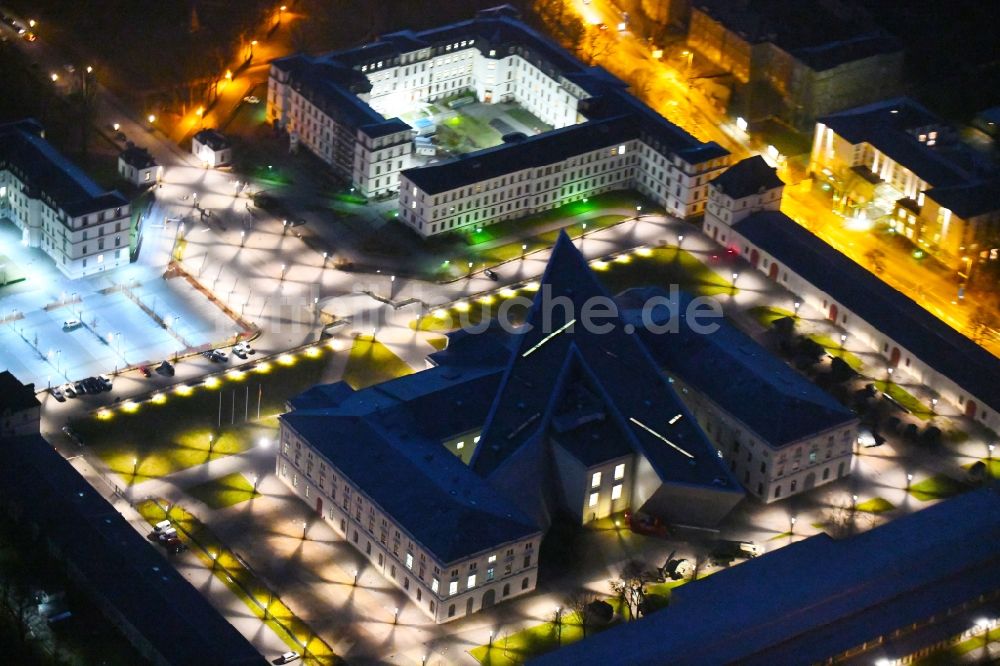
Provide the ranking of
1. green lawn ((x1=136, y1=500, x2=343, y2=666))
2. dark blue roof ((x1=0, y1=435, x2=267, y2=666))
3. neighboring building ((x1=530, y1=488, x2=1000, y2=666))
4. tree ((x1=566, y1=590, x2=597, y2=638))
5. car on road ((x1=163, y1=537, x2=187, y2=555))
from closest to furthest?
dark blue roof ((x1=0, y1=435, x2=267, y2=666)) → neighboring building ((x1=530, y1=488, x2=1000, y2=666)) → green lawn ((x1=136, y1=500, x2=343, y2=666)) → tree ((x1=566, y1=590, x2=597, y2=638)) → car on road ((x1=163, y1=537, x2=187, y2=555))

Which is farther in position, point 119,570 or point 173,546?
point 173,546

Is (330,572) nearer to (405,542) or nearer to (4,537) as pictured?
(405,542)

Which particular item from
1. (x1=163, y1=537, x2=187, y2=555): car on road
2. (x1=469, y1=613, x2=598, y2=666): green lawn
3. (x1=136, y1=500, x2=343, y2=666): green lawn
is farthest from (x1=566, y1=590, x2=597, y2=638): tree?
(x1=163, y1=537, x2=187, y2=555): car on road

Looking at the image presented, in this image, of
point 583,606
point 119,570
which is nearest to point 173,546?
point 119,570

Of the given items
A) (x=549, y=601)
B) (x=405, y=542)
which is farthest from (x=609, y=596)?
(x=405, y=542)

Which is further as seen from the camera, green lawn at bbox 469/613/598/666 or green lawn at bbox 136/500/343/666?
green lawn at bbox 469/613/598/666

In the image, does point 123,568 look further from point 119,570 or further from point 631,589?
point 631,589

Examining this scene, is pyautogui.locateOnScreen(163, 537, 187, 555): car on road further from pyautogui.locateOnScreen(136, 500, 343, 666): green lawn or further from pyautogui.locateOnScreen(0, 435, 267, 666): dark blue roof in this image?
pyautogui.locateOnScreen(0, 435, 267, 666): dark blue roof
